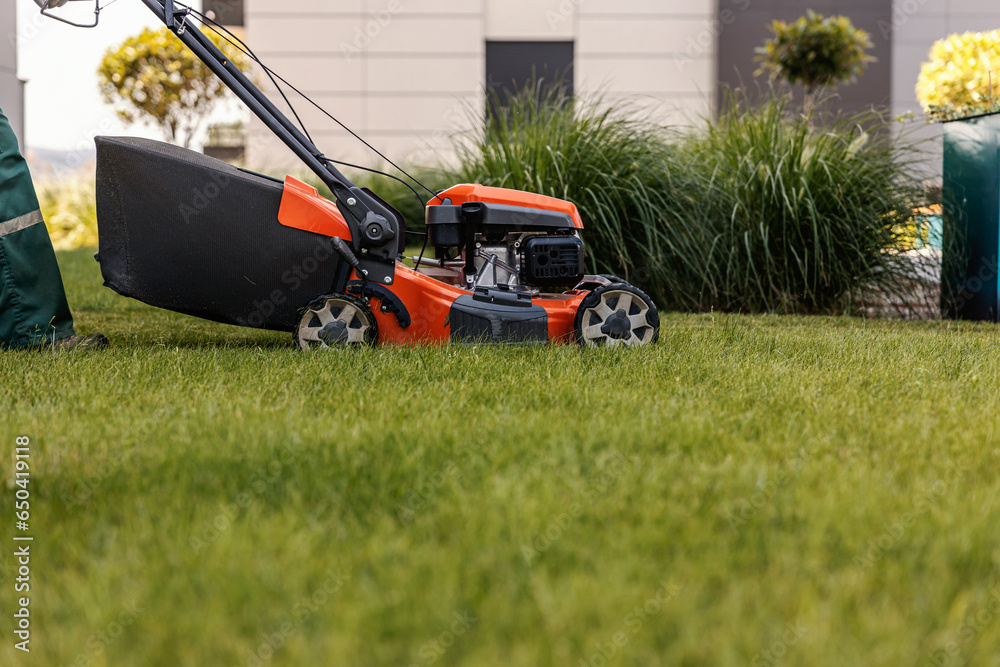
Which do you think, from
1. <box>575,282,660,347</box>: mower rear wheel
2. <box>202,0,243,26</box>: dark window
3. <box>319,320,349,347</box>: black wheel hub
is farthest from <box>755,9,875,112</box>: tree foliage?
<box>319,320,349,347</box>: black wheel hub

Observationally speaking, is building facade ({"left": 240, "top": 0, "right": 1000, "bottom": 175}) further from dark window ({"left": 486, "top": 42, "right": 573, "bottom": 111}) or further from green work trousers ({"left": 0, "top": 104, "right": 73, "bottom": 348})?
green work trousers ({"left": 0, "top": 104, "right": 73, "bottom": 348})

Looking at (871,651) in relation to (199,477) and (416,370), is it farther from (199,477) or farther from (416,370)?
(416,370)

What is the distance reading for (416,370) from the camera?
95.9 inches

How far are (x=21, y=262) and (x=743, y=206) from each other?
3764mm

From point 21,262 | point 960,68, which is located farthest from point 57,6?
point 960,68

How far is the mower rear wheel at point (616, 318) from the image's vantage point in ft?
9.77

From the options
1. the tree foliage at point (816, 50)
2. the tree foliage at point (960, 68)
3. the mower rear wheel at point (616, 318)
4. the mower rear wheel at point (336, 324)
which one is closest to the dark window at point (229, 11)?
the tree foliage at point (816, 50)

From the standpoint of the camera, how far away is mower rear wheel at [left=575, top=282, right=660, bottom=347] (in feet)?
9.77

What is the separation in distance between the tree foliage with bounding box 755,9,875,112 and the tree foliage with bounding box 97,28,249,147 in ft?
29.5

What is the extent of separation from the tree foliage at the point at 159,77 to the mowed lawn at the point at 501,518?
45.6 feet

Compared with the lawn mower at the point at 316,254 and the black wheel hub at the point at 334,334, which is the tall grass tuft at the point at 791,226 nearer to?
the lawn mower at the point at 316,254

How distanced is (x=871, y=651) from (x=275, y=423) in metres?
1.26

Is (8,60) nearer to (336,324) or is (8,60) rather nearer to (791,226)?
(336,324)

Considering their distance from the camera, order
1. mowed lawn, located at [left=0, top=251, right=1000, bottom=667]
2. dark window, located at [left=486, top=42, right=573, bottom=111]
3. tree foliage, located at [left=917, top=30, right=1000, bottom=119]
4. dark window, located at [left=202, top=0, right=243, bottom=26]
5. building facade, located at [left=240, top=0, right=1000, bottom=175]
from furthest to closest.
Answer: dark window, located at [left=202, top=0, right=243, bottom=26] < dark window, located at [left=486, top=42, right=573, bottom=111] < building facade, located at [left=240, top=0, right=1000, bottom=175] < tree foliage, located at [left=917, top=30, right=1000, bottom=119] < mowed lawn, located at [left=0, top=251, right=1000, bottom=667]
